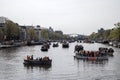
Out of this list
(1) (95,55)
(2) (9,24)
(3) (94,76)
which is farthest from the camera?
(2) (9,24)

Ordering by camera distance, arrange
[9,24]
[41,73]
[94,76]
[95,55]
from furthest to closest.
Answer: [9,24]
[95,55]
[41,73]
[94,76]

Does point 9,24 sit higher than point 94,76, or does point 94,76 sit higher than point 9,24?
point 9,24

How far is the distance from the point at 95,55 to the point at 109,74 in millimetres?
27014

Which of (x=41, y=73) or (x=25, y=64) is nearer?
(x=41, y=73)

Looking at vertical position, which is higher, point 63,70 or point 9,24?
point 9,24

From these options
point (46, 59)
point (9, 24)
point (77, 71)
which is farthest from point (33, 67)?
point (9, 24)

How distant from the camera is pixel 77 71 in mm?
63938

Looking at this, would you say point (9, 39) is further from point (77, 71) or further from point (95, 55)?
point (77, 71)

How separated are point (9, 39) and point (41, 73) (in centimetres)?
12940

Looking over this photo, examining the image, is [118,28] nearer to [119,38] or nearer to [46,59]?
[119,38]

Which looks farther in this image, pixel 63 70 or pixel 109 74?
pixel 63 70

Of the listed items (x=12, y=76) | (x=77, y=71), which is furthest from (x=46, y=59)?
(x=12, y=76)

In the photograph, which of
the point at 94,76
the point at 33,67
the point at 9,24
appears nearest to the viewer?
the point at 94,76

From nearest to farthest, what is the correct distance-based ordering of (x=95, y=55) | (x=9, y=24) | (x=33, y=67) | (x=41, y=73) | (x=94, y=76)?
(x=94, y=76) < (x=41, y=73) < (x=33, y=67) < (x=95, y=55) < (x=9, y=24)
